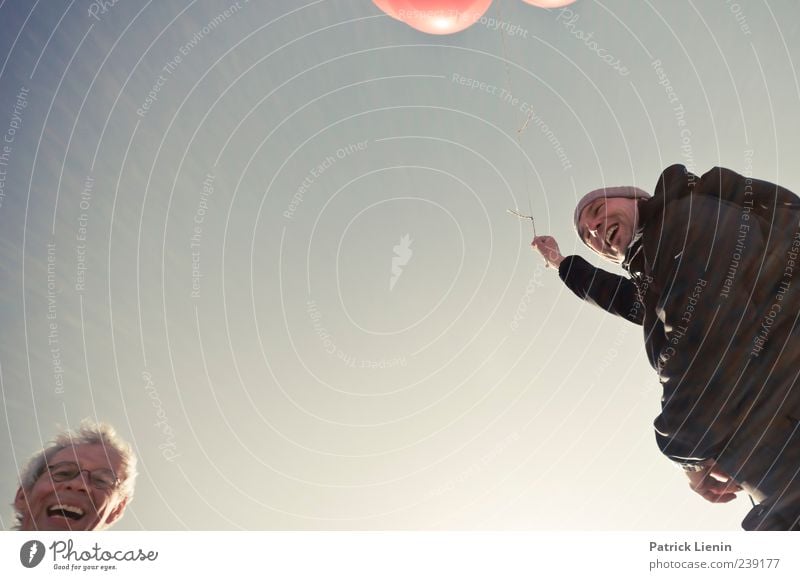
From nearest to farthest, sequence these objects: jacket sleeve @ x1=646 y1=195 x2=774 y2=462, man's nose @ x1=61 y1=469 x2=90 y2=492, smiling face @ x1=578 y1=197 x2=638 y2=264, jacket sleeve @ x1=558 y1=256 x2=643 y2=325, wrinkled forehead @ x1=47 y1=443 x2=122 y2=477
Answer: jacket sleeve @ x1=646 y1=195 x2=774 y2=462 → smiling face @ x1=578 y1=197 x2=638 y2=264 → man's nose @ x1=61 y1=469 x2=90 y2=492 → wrinkled forehead @ x1=47 y1=443 x2=122 y2=477 → jacket sleeve @ x1=558 y1=256 x2=643 y2=325

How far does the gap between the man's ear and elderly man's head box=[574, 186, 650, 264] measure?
170 inches

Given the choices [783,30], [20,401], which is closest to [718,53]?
[783,30]

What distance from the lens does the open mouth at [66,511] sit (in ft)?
15.9

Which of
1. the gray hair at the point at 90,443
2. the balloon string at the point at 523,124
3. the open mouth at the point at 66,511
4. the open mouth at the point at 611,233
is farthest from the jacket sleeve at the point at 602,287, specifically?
the open mouth at the point at 66,511

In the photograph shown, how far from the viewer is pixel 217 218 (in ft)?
20.9

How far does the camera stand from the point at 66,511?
4.86m

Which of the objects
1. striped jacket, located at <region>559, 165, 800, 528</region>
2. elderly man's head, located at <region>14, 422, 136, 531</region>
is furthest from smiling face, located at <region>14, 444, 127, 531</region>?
striped jacket, located at <region>559, 165, 800, 528</region>

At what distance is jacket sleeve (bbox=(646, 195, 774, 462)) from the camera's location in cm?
416

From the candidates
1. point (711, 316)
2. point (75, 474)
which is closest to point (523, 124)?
point (711, 316)

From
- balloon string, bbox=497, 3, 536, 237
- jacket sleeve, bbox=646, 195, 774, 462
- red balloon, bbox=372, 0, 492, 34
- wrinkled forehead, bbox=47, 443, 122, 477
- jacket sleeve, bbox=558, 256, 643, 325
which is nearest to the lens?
jacket sleeve, bbox=646, 195, 774, 462

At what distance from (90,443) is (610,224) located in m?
4.51

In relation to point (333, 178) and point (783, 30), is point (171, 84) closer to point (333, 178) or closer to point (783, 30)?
point (333, 178)

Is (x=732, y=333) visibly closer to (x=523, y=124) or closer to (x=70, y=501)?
(x=523, y=124)

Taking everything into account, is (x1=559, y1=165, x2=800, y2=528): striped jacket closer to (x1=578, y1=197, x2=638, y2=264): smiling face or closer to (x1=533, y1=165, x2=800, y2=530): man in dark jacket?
(x1=533, y1=165, x2=800, y2=530): man in dark jacket
